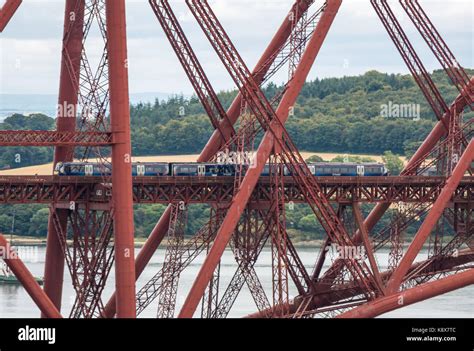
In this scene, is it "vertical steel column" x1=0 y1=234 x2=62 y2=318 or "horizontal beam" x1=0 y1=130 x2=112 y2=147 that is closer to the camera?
"vertical steel column" x1=0 y1=234 x2=62 y2=318

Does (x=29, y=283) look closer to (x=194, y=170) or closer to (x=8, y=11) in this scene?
(x=8, y=11)

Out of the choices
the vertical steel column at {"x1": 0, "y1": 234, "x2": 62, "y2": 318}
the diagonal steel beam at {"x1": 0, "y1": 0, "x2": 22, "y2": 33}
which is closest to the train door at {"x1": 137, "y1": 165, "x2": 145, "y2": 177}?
the vertical steel column at {"x1": 0, "y1": 234, "x2": 62, "y2": 318}

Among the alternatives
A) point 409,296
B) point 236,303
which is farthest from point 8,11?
point 236,303

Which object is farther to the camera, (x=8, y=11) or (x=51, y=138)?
(x=51, y=138)

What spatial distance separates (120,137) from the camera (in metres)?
60.5

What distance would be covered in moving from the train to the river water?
17576 millimetres

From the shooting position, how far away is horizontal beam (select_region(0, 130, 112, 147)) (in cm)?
5938

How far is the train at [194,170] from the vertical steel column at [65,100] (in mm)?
1517

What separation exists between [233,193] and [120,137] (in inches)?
300

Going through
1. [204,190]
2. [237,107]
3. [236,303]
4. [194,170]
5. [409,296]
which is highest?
[237,107]

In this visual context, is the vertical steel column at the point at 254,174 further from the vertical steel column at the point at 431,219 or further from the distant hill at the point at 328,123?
the distant hill at the point at 328,123

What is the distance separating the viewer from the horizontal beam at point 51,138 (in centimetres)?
5938

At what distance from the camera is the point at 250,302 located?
103 metres

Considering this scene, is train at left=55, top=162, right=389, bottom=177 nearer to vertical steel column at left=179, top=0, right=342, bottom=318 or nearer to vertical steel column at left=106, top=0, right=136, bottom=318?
vertical steel column at left=179, top=0, right=342, bottom=318
